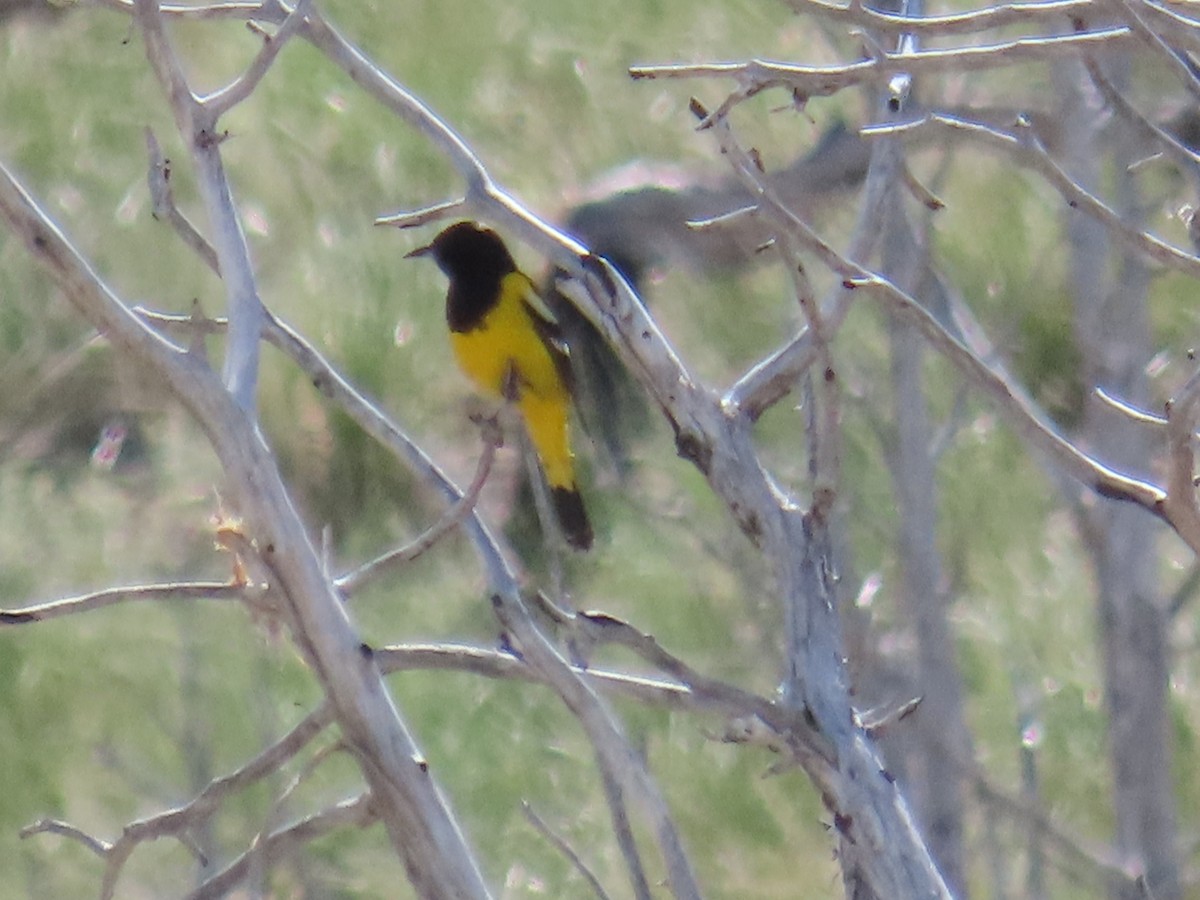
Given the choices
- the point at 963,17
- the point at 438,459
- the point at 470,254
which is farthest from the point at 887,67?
the point at 470,254

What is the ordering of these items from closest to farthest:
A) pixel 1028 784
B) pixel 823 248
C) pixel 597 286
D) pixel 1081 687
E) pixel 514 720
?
pixel 823 248 < pixel 597 286 < pixel 1028 784 < pixel 514 720 < pixel 1081 687

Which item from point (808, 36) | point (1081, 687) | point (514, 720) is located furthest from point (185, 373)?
point (1081, 687)

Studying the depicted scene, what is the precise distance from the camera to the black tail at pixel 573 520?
5.66 ft

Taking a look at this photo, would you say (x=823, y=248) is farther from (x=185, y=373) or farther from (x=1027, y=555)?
(x=1027, y=555)

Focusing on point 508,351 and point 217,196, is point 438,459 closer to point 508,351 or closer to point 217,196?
point 508,351

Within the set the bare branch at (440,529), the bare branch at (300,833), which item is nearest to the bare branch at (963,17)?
the bare branch at (440,529)

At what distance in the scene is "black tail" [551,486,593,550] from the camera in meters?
1.73

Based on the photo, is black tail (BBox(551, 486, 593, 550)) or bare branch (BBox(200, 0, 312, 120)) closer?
bare branch (BBox(200, 0, 312, 120))

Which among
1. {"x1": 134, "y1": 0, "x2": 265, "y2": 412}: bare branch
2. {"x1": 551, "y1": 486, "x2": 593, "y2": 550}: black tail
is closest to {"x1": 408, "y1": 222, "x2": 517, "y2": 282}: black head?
{"x1": 551, "y1": 486, "x2": 593, "y2": 550}: black tail

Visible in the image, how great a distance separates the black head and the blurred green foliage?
49mm

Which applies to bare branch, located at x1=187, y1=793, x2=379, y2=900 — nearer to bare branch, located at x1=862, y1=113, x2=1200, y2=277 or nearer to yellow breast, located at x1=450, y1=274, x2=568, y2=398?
bare branch, located at x1=862, y1=113, x2=1200, y2=277

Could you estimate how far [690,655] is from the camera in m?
1.71

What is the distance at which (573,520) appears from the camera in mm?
1729

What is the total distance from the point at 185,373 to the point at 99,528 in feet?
3.59
